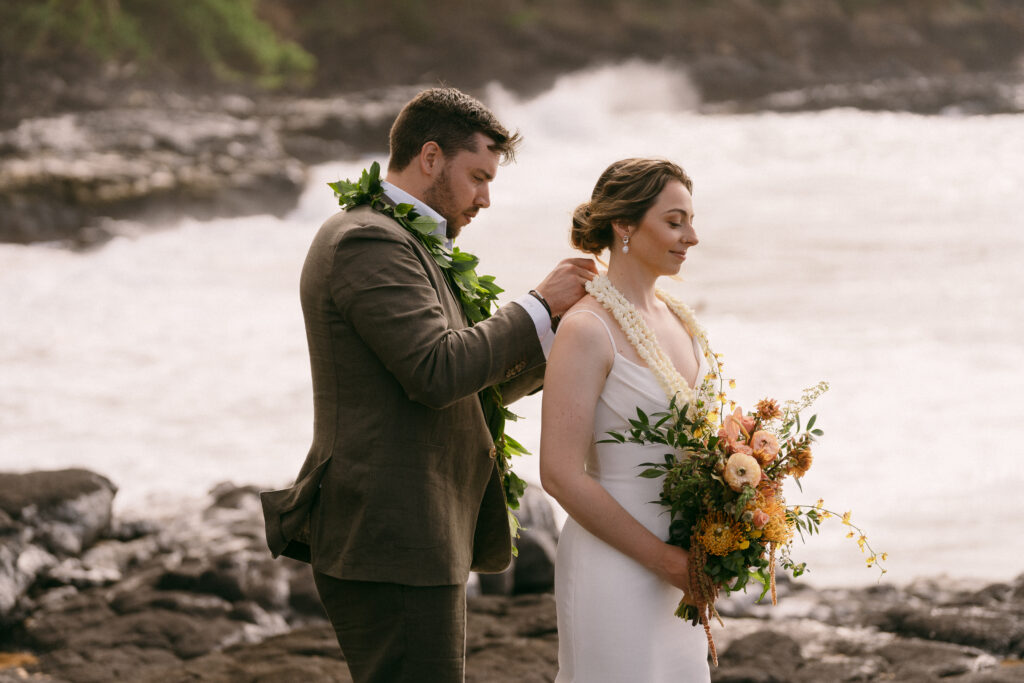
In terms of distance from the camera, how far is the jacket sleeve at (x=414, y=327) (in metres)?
2.43

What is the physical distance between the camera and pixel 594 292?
2707mm

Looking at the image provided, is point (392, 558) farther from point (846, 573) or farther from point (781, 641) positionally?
point (846, 573)

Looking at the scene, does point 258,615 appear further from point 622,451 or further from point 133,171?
point 133,171

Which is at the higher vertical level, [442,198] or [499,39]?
[499,39]

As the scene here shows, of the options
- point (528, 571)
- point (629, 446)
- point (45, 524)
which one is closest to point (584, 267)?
point (629, 446)

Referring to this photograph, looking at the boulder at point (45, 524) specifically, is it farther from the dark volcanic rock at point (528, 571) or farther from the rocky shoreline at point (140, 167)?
the rocky shoreline at point (140, 167)

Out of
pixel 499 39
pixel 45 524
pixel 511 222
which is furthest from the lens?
pixel 499 39

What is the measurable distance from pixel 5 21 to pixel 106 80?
2.36 m

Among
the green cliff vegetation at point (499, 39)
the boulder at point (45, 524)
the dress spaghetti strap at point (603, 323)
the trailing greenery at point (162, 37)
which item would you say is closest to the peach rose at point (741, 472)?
the dress spaghetti strap at point (603, 323)

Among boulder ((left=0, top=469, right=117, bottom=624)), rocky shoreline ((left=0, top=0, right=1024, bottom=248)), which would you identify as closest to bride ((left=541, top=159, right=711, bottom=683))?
boulder ((left=0, top=469, right=117, bottom=624))

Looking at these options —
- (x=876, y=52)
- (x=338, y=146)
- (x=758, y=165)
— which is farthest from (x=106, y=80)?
(x=876, y=52)

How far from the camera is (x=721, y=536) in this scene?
2.46m

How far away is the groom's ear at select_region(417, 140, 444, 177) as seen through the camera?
8.93ft

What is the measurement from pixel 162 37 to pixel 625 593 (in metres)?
25.2
